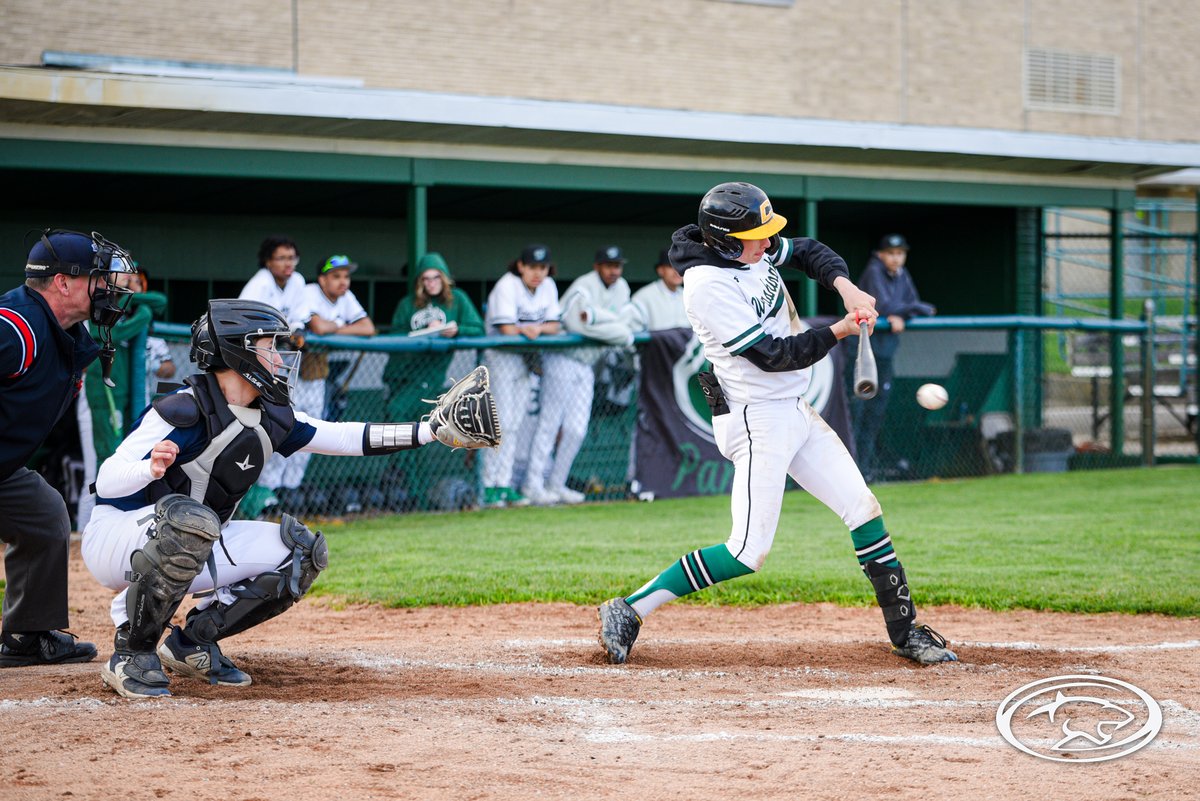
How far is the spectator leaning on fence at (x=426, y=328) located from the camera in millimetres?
9445

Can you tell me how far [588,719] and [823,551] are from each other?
14.0 feet

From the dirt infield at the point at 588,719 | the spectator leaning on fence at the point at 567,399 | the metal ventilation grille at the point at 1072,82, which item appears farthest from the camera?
the metal ventilation grille at the point at 1072,82

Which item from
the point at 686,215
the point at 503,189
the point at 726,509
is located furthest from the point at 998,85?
the point at 726,509

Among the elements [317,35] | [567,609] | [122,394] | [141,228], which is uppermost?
[317,35]

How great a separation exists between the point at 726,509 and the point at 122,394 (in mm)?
4367

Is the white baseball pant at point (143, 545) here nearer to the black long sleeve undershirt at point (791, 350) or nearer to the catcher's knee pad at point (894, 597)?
the black long sleeve undershirt at point (791, 350)

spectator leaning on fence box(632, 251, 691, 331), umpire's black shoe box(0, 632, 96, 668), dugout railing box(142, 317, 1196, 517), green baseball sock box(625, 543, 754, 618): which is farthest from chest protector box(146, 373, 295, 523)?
spectator leaning on fence box(632, 251, 691, 331)

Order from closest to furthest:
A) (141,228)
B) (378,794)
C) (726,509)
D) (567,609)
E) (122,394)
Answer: (378,794), (567,609), (122,394), (726,509), (141,228)

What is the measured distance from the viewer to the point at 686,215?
1485 cm

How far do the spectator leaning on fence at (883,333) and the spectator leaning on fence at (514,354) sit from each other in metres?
2.70

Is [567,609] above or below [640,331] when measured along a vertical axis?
below

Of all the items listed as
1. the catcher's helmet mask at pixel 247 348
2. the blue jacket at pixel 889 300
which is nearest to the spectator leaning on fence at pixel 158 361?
the catcher's helmet mask at pixel 247 348

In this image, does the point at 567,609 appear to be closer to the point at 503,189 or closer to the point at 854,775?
the point at 854,775

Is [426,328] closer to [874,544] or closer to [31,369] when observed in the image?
[31,369]
